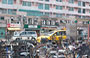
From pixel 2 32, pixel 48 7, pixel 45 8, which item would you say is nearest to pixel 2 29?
pixel 2 32

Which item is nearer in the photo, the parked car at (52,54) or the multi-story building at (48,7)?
the parked car at (52,54)

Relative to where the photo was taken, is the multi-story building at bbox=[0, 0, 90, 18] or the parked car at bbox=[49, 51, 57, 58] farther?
the multi-story building at bbox=[0, 0, 90, 18]

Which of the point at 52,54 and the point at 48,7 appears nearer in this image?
the point at 52,54

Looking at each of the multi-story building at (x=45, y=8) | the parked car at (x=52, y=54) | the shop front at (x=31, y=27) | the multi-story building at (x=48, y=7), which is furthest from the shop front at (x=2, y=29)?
the parked car at (x=52, y=54)

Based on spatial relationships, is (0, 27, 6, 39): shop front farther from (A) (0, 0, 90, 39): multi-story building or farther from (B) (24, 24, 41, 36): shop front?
(B) (24, 24, 41, 36): shop front

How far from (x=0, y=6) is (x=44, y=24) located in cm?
801

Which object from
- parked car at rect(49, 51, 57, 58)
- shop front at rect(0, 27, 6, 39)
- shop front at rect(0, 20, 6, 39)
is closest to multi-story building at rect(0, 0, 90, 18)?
shop front at rect(0, 20, 6, 39)

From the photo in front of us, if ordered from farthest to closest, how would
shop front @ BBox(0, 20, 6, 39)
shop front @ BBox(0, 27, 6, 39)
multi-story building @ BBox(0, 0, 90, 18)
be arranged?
multi-story building @ BBox(0, 0, 90, 18), shop front @ BBox(0, 27, 6, 39), shop front @ BBox(0, 20, 6, 39)

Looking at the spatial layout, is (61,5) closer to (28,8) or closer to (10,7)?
(28,8)

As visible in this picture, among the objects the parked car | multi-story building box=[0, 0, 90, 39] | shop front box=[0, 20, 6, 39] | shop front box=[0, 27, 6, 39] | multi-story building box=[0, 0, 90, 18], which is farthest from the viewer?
multi-story building box=[0, 0, 90, 18]

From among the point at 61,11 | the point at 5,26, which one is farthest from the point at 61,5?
the point at 5,26

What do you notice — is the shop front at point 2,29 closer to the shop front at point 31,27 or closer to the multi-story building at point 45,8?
the multi-story building at point 45,8

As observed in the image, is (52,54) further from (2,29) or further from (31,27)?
(2,29)

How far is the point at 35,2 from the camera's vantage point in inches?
1385
